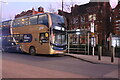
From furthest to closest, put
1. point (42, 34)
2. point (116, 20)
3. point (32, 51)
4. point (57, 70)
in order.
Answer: point (116, 20) → point (32, 51) → point (42, 34) → point (57, 70)

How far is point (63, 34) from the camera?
48.4 ft

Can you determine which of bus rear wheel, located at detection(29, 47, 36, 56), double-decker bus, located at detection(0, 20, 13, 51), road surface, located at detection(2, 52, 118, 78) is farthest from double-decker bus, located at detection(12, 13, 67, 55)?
road surface, located at detection(2, 52, 118, 78)

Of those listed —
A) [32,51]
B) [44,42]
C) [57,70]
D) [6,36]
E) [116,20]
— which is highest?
[116,20]

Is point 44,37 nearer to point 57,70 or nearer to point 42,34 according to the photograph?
point 42,34

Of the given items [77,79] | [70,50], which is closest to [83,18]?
[70,50]

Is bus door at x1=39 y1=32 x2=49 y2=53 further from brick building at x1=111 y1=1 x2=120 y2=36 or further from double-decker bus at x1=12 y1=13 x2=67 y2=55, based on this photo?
brick building at x1=111 y1=1 x2=120 y2=36

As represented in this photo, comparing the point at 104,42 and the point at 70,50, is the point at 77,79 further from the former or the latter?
the point at 104,42

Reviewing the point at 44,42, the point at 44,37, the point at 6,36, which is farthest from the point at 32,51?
the point at 6,36

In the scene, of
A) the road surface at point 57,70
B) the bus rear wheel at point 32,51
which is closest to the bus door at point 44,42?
the bus rear wheel at point 32,51

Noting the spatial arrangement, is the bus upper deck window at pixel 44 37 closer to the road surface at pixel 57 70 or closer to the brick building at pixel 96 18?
the road surface at pixel 57 70

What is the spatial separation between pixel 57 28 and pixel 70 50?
4711mm

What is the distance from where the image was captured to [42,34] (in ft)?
46.4

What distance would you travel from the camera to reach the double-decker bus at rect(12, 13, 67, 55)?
13633 millimetres

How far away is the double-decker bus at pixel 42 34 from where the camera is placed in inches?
537
